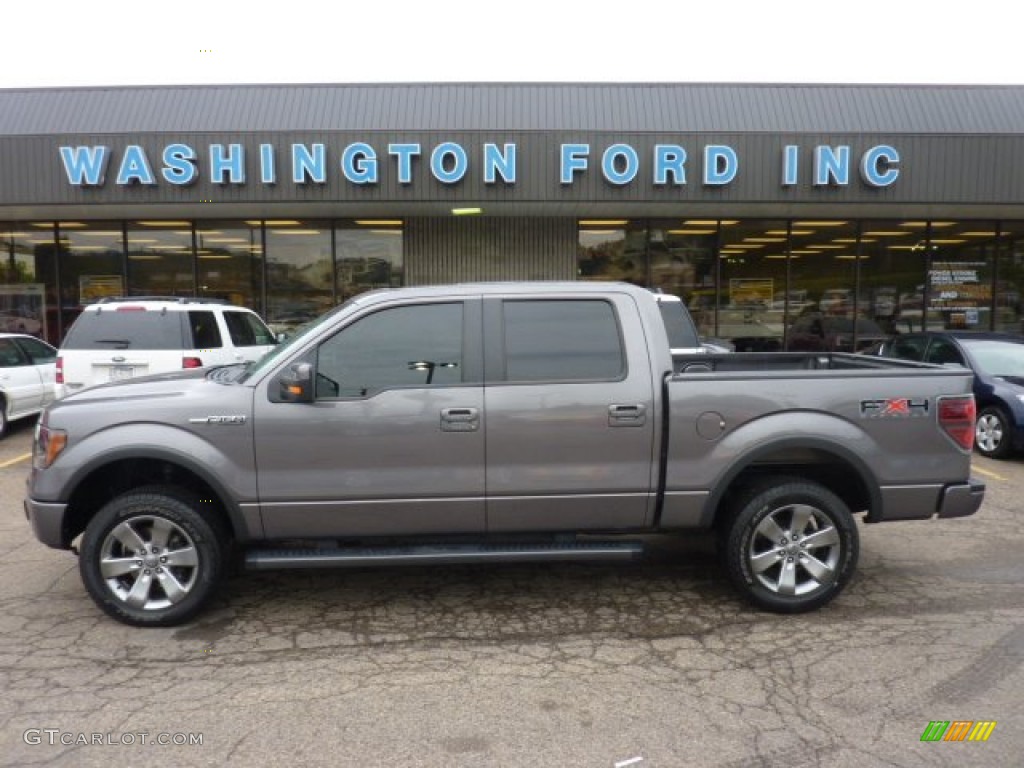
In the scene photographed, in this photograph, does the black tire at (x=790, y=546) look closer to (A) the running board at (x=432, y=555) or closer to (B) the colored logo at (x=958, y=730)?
(A) the running board at (x=432, y=555)

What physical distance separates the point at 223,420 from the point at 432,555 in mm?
1365

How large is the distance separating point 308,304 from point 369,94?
169 inches

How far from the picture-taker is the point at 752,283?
51.3 feet

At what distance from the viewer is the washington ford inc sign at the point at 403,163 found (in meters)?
12.0

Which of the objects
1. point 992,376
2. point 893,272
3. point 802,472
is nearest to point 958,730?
point 802,472

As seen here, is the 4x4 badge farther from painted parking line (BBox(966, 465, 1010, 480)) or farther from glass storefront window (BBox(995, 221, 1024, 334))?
glass storefront window (BBox(995, 221, 1024, 334))

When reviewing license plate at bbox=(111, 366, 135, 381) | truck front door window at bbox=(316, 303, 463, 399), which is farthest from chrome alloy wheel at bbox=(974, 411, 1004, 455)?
license plate at bbox=(111, 366, 135, 381)

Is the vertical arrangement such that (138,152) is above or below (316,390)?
above

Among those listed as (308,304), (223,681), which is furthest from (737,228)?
(223,681)

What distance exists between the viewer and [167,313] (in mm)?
8609

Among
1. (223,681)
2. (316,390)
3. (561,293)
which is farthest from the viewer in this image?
(561,293)

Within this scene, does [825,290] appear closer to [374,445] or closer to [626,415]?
[626,415]

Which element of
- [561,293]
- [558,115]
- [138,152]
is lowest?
[561,293]

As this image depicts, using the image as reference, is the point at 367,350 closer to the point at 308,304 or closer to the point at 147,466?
the point at 147,466
